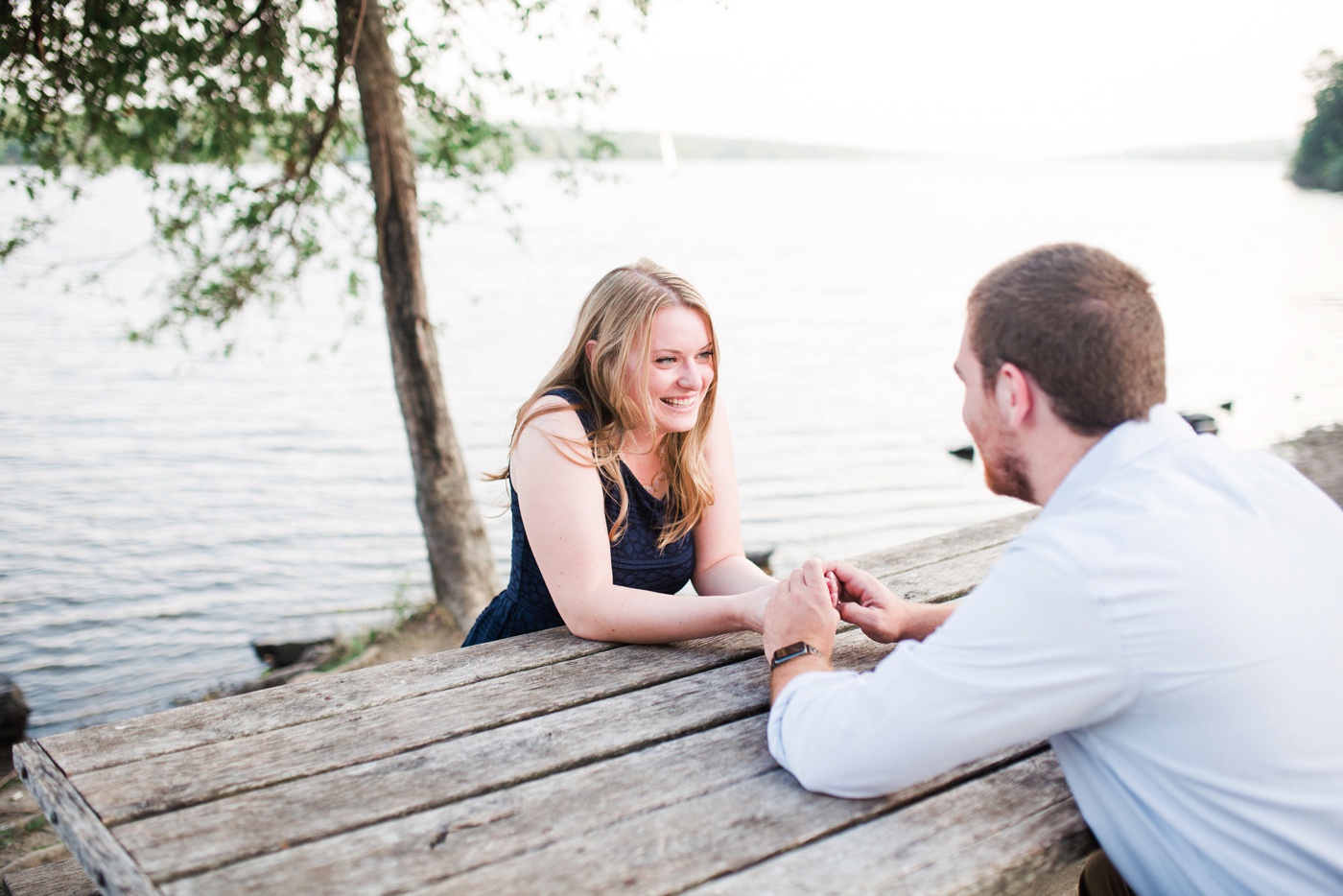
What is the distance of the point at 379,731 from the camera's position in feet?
6.84

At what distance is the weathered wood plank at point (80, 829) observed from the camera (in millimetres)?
1562

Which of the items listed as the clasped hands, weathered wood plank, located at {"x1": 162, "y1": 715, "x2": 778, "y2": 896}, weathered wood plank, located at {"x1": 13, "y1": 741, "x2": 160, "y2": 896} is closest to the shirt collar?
the clasped hands

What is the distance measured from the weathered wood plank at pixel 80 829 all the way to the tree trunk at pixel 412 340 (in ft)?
14.3

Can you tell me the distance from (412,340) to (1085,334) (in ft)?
16.7

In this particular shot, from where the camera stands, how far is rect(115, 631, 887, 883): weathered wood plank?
5.45ft

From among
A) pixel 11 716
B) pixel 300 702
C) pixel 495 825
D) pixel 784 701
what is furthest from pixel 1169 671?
pixel 11 716

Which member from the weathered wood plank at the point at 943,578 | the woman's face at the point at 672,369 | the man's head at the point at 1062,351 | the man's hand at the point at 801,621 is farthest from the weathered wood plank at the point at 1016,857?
the woman's face at the point at 672,369

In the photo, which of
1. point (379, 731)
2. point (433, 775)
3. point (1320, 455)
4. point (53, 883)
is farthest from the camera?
point (1320, 455)

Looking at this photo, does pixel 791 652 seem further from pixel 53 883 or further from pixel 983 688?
pixel 53 883

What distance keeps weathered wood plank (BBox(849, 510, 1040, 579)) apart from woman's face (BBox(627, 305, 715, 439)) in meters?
0.78

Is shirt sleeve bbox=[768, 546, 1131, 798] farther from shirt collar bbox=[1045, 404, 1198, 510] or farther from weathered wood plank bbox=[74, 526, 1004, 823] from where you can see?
weathered wood plank bbox=[74, 526, 1004, 823]

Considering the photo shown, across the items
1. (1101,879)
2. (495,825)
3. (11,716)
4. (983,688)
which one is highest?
(983,688)

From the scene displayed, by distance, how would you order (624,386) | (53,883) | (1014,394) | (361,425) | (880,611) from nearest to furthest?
(1014,394) < (880,611) < (53,883) < (624,386) < (361,425)

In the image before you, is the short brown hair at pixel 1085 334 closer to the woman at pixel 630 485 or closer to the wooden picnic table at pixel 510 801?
the wooden picnic table at pixel 510 801
